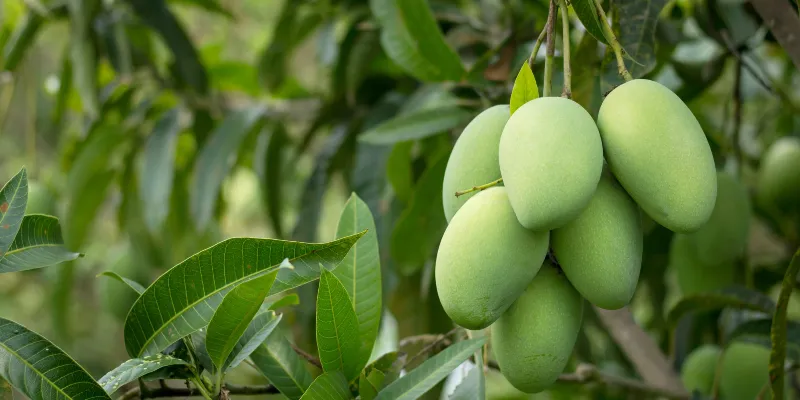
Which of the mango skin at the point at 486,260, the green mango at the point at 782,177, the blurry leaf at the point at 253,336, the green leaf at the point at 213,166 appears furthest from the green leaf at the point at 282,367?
the green mango at the point at 782,177

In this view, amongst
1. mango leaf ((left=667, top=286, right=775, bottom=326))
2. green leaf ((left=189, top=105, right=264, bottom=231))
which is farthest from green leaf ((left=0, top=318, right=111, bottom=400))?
green leaf ((left=189, top=105, right=264, bottom=231))

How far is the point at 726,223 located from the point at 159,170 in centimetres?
82

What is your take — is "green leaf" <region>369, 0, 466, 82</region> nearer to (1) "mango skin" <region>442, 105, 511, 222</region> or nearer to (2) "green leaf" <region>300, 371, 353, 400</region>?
(1) "mango skin" <region>442, 105, 511, 222</region>

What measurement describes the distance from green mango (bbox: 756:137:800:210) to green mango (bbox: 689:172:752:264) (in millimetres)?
226

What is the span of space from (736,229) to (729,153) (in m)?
0.22

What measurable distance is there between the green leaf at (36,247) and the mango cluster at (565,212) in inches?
10.6

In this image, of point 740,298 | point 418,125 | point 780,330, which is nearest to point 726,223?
point 740,298

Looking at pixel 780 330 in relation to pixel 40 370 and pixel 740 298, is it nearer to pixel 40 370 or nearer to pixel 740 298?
pixel 740 298

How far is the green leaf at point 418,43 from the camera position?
2.74 feet

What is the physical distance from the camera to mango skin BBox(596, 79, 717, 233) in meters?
0.48

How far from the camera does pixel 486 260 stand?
1.56 ft

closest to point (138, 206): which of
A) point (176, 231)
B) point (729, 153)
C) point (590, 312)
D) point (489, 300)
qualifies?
point (176, 231)

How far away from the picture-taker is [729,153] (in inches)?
41.8

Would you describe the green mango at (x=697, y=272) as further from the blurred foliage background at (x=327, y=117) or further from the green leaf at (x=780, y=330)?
the green leaf at (x=780, y=330)
